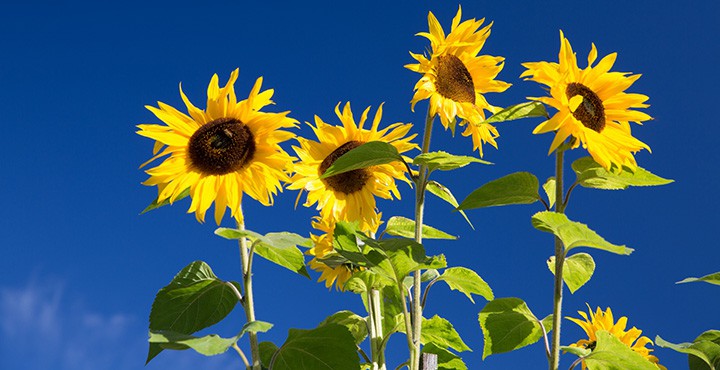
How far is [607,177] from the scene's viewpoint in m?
2.60

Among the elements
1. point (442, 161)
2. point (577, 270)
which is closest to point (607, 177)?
point (577, 270)

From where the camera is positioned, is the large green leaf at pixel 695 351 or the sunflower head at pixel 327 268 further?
the sunflower head at pixel 327 268

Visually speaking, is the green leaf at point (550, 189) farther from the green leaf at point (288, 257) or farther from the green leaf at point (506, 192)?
the green leaf at point (288, 257)

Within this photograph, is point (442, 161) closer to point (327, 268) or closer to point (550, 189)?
point (550, 189)

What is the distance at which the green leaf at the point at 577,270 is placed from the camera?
2.68 metres

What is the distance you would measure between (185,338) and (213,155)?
0.70 m

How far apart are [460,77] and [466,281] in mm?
809

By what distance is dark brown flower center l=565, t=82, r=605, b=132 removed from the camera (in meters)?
2.59

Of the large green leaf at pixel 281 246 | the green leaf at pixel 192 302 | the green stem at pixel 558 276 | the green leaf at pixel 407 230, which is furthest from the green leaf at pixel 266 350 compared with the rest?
the green stem at pixel 558 276

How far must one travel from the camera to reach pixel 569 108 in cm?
248

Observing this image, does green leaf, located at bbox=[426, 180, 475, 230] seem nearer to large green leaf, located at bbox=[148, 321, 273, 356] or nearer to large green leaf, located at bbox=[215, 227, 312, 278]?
large green leaf, located at bbox=[215, 227, 312, 278]

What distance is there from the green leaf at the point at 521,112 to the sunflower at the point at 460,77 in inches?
11.9

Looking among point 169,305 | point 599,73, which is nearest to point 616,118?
point 599,73

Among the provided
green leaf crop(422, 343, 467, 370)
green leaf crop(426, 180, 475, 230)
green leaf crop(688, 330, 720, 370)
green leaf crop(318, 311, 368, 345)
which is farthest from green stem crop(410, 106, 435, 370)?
green leaf crop(688, 330, 720, 370)
